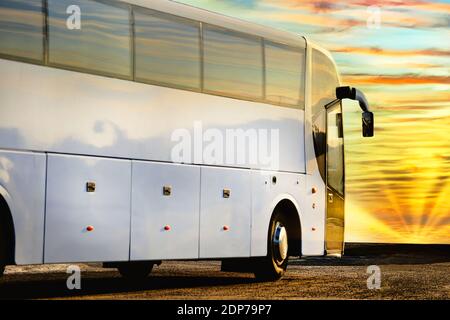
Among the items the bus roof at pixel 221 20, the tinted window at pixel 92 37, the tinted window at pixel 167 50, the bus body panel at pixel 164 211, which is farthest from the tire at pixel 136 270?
the tinted window at pixel 92 37

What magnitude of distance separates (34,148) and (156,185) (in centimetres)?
260

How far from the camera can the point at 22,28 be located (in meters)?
13.6

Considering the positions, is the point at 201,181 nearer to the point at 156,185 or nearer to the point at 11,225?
the point at 156,185

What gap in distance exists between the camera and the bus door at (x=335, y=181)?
2088cm

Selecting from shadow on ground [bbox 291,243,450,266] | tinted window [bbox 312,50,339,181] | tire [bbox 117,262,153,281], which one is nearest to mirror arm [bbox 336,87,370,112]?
tinted window [bbox 312,50,339,181]

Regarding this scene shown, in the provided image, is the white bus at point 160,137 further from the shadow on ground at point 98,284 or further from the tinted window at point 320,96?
the shadow on ground at point 98,284

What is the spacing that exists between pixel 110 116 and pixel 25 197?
77.8 inches

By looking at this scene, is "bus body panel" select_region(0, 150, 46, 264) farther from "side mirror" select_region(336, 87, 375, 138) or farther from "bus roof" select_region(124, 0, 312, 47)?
"side mirror" select_region(336, 87, 375, 138)

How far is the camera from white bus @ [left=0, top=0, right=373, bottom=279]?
45.2 ft

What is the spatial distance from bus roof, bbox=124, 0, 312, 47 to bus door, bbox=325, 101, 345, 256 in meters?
1.99

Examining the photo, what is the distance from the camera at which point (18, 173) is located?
13.5 m

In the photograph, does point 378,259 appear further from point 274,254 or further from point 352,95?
point 274,254

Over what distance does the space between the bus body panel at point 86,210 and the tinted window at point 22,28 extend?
1304 mm

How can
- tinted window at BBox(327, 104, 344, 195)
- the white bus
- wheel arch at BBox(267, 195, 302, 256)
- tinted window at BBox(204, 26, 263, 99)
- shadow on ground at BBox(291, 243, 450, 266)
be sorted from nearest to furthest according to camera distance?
the white bus < tinted window at BBox(204, 26, 263, 99) < wheel arch at BBox(267, 195, 302, 256) < tinted window at BBox(327, 104, 344, 195) < shadow on ground at BBox(291, 243, 450, 266)
